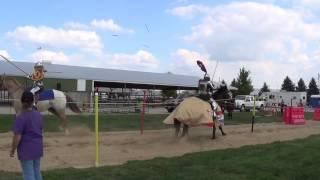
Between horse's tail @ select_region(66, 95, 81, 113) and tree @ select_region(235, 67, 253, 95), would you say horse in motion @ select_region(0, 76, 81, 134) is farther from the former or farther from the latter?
tree @ select_region(235, 67, 253, 95)

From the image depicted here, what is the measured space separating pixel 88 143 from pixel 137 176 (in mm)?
6529

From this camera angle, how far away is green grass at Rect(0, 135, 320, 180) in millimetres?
10672

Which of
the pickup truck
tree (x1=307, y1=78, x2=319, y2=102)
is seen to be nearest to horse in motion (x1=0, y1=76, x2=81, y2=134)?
the pickup truck

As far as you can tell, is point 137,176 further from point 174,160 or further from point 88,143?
point 88,143

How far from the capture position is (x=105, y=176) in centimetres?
1046

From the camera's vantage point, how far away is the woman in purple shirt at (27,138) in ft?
27.6

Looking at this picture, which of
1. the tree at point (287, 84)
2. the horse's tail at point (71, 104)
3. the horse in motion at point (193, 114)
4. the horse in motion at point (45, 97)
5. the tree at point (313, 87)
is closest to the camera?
the horse in motion at point (193, 114)

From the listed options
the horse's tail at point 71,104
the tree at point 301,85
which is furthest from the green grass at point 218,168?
the tree at point 301,85

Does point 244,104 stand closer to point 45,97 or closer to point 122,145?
point 45,97

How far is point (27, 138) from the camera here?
8.52 metres

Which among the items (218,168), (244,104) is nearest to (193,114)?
(218,168)

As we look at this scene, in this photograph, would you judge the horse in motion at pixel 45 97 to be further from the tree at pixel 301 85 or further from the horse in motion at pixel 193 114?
the tree at pixel 301 85

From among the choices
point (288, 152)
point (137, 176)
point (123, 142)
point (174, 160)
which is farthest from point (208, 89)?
point (137, 176)

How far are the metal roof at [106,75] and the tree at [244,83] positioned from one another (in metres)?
8.23
